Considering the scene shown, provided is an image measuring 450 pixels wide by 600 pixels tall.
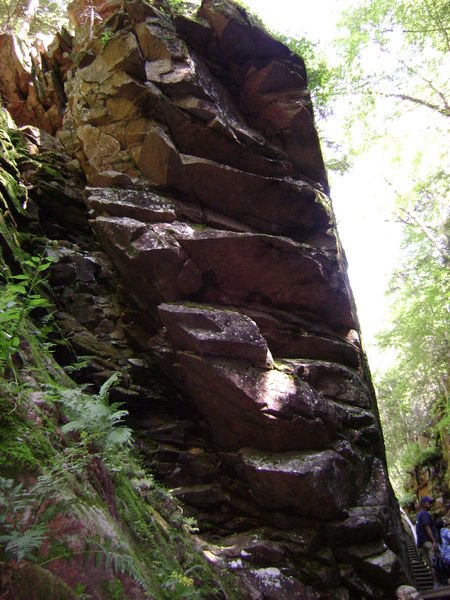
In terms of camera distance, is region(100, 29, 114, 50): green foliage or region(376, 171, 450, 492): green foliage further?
region(376, 171, 450, 492): green foliage

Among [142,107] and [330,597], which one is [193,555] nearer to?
[330,597]

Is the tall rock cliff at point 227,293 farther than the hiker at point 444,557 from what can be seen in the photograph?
No

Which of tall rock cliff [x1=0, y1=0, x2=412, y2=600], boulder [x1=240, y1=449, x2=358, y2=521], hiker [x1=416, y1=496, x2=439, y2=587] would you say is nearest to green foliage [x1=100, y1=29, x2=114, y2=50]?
tall rock cliff [x1=0, y1=0, x2=412, y2=600]

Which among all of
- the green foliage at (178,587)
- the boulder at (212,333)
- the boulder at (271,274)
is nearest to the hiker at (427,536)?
the boulder at (271,274)

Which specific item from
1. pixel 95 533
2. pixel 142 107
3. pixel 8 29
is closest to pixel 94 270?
pixel 142 107

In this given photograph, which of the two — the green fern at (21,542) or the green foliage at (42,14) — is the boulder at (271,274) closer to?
the green fern at (21,542)

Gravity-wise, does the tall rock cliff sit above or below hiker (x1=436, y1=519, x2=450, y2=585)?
above

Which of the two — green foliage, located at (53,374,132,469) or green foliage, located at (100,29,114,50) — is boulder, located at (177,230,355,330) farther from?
green foliage, located at (100,29,114,50)

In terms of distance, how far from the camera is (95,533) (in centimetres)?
281

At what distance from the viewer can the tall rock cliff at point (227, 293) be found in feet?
22.7

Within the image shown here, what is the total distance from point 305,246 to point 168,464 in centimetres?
534

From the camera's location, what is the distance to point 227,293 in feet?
28.0

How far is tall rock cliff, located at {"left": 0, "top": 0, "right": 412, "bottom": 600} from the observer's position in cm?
693

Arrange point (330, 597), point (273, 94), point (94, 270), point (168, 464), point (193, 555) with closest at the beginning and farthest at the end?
point (193, 555) < point (330, 597) < point (168, 464) < point (94, 270) < point (273, 94)
